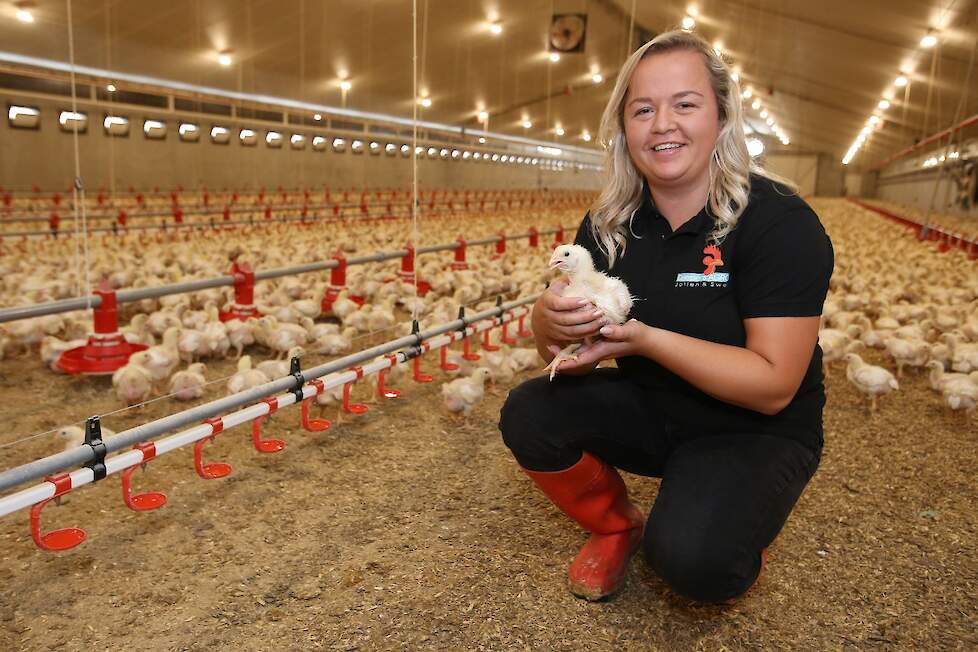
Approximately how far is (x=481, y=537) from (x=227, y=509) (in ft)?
2.80

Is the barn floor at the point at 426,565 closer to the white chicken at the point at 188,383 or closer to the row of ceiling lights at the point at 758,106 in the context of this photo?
the white chicken at the point at 188,383

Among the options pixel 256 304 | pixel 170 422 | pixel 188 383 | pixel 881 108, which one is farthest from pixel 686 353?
pixel 881 108

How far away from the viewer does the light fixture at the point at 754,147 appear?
5.66 feet

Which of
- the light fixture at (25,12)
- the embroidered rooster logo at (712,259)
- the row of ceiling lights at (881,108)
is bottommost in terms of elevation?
the embroidered rooster logo at (712,259)

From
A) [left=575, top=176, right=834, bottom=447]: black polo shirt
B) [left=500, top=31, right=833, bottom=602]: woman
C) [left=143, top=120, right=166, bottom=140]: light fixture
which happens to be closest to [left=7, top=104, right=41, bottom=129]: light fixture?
[left=143, top=120, right=166, bottom=140]: light fixture

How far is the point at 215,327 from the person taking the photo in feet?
12.8

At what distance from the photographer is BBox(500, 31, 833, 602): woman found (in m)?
1.51

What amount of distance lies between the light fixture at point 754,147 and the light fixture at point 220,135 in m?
15.1

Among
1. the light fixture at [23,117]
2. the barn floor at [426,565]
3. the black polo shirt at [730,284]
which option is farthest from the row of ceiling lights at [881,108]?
the light fixture at [23,117]

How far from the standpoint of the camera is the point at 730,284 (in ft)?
5.39

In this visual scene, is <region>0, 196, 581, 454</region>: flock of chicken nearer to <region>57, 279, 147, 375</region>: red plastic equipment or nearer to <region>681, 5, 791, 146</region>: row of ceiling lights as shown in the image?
<region>57, 279, 147, 375</region>: red plastic equipment

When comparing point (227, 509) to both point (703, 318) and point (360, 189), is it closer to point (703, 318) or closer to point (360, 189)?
point (703, 318)

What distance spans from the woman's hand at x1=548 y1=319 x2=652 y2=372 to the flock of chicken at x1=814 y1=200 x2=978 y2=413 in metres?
2.34

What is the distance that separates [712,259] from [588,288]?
31cm
